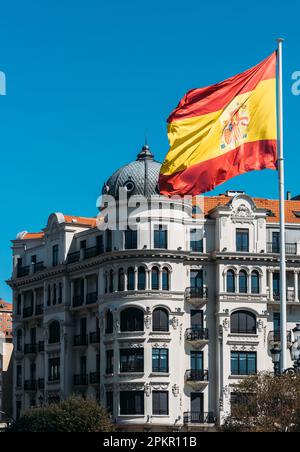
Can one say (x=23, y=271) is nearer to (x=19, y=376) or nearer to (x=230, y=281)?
(x=19, y=376)

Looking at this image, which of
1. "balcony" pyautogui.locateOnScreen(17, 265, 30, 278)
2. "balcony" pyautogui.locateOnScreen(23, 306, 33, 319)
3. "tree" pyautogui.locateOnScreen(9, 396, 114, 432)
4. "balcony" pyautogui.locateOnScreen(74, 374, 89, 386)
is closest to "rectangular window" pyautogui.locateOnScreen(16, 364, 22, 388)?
"balcony" pyautogui.locateOnScreen(23, 306, 33, 319)

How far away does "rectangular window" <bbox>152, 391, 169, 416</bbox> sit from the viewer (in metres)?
99.0

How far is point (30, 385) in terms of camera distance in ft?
374

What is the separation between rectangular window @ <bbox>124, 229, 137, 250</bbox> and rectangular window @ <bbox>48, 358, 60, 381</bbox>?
13.7m

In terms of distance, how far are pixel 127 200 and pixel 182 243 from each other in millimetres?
5591

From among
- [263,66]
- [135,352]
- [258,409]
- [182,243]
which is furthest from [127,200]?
[263,66]

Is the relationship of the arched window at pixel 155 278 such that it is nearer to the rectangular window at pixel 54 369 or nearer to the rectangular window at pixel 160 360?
the rectangular window at pixel 160 360

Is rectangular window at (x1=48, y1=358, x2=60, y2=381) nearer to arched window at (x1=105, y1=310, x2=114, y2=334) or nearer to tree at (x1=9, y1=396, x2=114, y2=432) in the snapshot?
arched window at (x1=105, y1=310, x2=114, y2=334)

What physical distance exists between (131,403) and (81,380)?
8.68 meters

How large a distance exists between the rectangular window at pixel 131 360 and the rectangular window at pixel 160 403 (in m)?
2.28

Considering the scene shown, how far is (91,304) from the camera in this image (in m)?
106

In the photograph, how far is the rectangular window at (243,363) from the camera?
331 ft

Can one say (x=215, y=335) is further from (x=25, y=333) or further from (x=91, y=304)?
(x=25, y=333)

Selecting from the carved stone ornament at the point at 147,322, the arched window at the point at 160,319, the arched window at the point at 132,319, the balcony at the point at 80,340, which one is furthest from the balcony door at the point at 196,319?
the balcony at the point at 80,340
